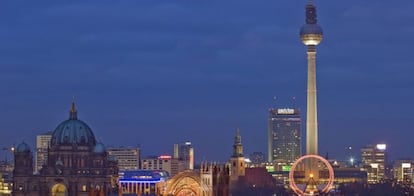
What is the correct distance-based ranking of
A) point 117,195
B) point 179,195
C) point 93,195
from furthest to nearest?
1. point 117,195
2. point 179,195
3. point 93,195

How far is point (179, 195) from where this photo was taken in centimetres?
17075

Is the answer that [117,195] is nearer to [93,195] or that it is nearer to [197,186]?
[197,186]

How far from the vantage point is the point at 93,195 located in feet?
496

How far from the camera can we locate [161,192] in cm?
18112

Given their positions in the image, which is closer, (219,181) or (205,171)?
(219,181)

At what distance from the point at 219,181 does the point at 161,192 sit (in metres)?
28.6

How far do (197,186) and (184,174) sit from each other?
254 centimetres

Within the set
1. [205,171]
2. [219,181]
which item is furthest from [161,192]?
[219,181]

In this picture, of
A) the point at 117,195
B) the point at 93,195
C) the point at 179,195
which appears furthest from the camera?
the point at 117,195

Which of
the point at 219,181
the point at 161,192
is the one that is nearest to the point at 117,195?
the point at 161,192

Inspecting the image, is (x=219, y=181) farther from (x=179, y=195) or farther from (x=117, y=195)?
(x=117, y=195)

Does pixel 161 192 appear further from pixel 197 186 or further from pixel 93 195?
pixel 93 195

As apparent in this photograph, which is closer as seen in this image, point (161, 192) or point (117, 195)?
point (161, 192)

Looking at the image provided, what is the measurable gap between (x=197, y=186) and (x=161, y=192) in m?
10.0
